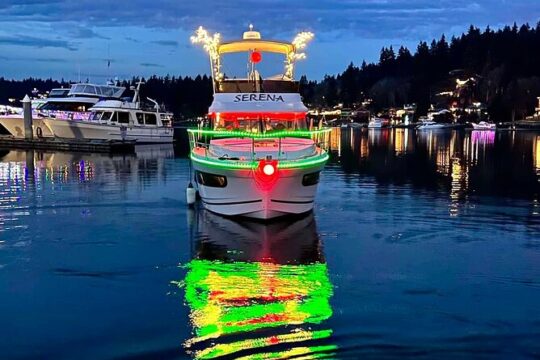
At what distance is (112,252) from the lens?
14.9m

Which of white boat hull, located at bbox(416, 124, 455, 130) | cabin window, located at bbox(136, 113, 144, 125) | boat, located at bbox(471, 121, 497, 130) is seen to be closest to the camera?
cabin window, located at bbox(136, 113, 144, 125)

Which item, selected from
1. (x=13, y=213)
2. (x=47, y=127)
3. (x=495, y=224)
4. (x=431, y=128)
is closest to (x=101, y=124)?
(x=47, y=127)

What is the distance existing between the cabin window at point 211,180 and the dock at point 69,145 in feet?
104

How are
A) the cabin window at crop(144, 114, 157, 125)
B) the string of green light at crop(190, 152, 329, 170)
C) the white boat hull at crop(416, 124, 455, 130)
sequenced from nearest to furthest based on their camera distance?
the string of green light at crop(190, 152, 329, 170) → the cabin window at crop(144, 114, 157, 125) → the white boat hull at crop(416, 124, 455, 130)

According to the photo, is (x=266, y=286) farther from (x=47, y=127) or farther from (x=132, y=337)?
(x=47, y=127)

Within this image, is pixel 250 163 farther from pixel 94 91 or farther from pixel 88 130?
pixel 94 91

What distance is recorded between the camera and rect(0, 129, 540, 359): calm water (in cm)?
935

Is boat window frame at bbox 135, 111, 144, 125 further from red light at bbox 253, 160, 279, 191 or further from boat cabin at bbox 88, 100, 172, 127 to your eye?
red light at bbox 253, 160, 279, 191

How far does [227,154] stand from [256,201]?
183 cm

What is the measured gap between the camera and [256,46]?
2219 centimetres

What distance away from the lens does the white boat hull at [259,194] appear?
17609 millimetres

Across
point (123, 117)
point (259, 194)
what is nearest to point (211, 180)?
point (259, 194)

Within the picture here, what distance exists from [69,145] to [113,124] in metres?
7.37

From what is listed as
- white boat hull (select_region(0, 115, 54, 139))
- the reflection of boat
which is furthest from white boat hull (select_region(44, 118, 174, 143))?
the reflection of boat
